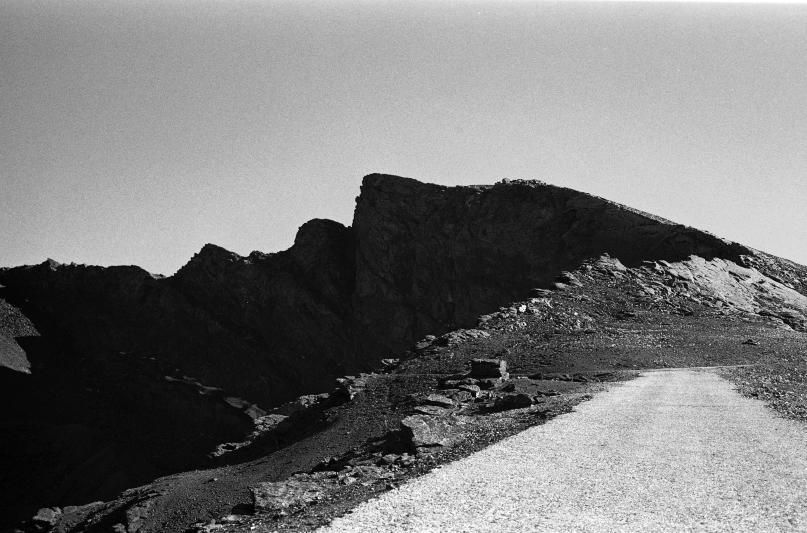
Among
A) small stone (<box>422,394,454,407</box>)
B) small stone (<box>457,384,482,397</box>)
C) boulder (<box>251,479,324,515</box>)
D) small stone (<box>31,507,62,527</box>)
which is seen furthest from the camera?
small stone (<box>31,507,62,527</box>)

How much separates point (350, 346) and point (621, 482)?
243 feet

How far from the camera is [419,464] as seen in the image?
13.3 metres

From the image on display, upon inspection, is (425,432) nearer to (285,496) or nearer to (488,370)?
(285,496)

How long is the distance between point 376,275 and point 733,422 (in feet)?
223

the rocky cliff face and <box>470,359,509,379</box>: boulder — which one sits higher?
the rocky cliff face

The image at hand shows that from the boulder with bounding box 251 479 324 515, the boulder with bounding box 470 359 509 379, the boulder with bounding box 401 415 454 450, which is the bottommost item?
the boulder with bounding box 251 479 324 515

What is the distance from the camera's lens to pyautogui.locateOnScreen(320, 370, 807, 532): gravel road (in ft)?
29.0

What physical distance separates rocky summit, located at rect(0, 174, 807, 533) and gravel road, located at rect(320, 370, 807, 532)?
1.31 m

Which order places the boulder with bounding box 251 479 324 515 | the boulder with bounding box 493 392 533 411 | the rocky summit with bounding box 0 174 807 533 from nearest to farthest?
the boulder with bounding box 251 479 324 515, the boulder with bounding box 493 392 533 411, the rocky summit with bounding box 0 174 807 533

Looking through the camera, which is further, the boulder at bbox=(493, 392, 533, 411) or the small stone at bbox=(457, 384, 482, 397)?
the small stone at bbox=(457, 384, 482, 397)

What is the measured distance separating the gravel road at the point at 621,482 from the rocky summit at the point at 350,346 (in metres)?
1.31

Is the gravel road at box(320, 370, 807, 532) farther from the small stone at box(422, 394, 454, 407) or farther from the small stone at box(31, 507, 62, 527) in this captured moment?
the small stone at box(31, 507, 62, 527)

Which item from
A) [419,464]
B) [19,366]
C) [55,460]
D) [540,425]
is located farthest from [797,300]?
[19,366]

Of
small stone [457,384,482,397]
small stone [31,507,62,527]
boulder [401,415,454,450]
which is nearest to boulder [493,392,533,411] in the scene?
small stone [457,384,482,397]
